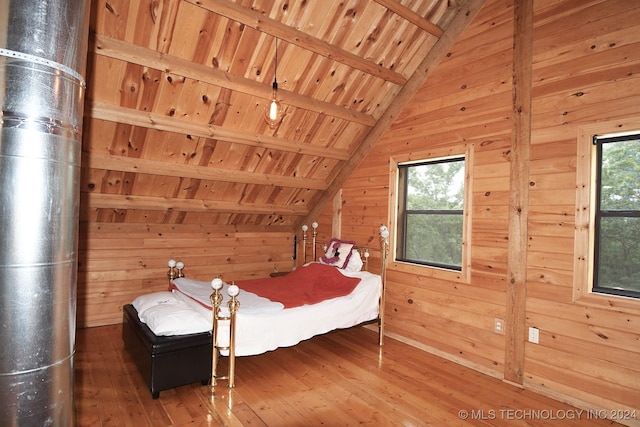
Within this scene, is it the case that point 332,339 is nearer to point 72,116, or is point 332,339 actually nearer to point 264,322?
point 264,322

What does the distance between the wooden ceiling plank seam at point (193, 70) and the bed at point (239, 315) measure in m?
1.59

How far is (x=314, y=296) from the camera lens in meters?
3.47

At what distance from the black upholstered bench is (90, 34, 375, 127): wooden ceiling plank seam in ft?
6.86

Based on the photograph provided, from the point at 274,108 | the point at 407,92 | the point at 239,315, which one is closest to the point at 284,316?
the point at 239,315

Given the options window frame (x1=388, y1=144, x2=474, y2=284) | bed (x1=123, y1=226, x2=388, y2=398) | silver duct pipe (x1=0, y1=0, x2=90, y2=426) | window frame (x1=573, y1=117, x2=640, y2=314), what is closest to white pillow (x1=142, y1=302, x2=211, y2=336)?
bed (x1=123, y1=226, x2=388, y2=398)

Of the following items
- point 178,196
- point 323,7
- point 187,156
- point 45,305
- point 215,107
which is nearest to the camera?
point 45,305

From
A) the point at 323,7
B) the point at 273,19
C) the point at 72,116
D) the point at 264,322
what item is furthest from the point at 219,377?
the point at 323,7

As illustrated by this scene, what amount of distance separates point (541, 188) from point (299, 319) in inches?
90.0

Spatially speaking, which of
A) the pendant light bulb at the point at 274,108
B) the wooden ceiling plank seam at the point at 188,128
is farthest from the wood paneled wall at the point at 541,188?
the pendant light bulb at the point at 274,108

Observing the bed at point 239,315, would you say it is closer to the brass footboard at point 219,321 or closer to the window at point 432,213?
the brass footboard at point 219,321

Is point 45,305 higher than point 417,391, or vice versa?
point 45,305

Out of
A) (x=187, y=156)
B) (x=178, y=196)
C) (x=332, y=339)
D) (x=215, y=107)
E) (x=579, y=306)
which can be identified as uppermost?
(x=215, y=107)

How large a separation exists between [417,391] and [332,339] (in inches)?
51.4

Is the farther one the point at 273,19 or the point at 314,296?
the point at 314,296
